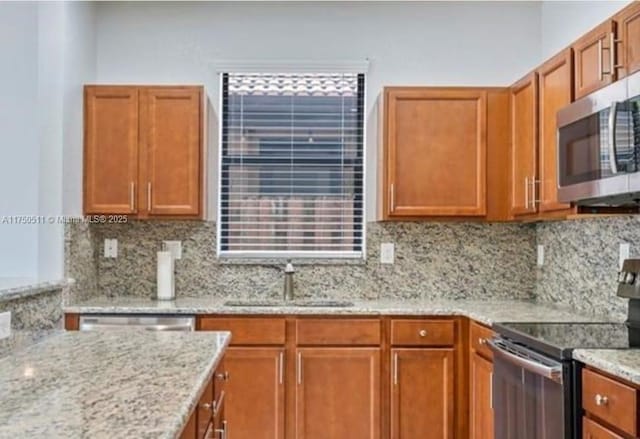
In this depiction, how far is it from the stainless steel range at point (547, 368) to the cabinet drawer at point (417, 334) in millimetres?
551

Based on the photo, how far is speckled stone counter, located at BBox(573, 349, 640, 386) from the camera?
1659 millimetres

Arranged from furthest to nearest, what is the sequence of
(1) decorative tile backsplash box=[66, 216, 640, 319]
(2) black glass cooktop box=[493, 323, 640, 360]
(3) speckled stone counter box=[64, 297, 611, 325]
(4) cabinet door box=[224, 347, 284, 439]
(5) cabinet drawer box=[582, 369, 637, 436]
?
1. (1) decorative tile backsplash box=[66, 216, 640, 319]
2. (4) cabinet door box=[224, 347, 284, 439]
3. (3) speckled stone counter box=[64, 297, 611, 325]
4. (2) black glass cooktop box=[493, 323, 640, 360]
5. (5) cabinet drawer box=[582, 369, 637, 436]

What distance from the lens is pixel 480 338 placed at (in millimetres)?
2848

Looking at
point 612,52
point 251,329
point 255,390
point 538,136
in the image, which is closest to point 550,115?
point 538,136

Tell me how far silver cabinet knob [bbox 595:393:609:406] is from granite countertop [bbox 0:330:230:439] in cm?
119

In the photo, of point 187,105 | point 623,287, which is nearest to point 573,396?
point 623,287

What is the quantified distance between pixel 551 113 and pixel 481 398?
4.70 feet

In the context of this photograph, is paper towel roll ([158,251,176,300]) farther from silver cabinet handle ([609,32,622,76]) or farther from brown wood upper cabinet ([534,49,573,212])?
silver cabinet handle ([609,32,622,76])

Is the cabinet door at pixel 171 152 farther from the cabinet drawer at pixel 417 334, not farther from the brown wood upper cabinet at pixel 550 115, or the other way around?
the brown wood upper cabinet at pixel 550 115

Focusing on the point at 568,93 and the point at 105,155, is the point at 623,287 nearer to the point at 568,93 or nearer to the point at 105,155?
the point at 568,93

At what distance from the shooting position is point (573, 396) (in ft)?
6.35

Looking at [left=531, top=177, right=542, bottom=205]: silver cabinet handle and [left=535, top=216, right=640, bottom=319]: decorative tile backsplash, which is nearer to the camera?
[left=535, top=216, right=640, bottom=319]: decorative tile backsplash

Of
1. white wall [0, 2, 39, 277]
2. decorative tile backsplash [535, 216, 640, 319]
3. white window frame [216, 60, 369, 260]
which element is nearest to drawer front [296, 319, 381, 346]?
white window frame [216, 60, 369, 260]

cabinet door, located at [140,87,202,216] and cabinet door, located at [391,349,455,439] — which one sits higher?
cabinet door, located at [140,87,202,216]
